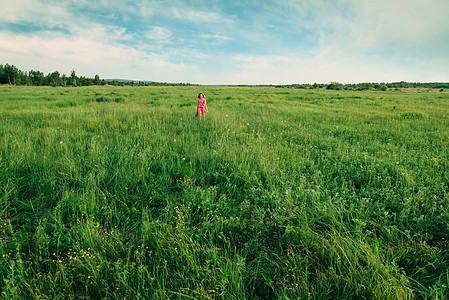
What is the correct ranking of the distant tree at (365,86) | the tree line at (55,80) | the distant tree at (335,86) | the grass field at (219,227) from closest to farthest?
the grass field at (219,227) < the distant tree at (365,86) < the distant tree at (335,86) < the tree line at (55,80)

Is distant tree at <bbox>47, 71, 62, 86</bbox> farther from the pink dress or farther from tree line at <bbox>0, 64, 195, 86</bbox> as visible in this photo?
the pink dress

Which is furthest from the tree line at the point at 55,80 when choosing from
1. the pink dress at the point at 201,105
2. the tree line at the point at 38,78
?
the pink dress at the point at 201,105

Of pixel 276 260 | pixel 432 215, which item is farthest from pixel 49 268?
pixel 432 215

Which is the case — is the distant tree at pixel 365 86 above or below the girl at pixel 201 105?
above

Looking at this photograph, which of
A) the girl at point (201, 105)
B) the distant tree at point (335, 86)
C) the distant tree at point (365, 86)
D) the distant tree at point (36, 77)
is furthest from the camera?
the distant tree at point (36, 77)

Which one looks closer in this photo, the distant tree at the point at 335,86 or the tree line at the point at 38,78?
the distant tree at the point at 335,86

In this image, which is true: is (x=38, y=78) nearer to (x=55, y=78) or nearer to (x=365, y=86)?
(x=55, y=78)

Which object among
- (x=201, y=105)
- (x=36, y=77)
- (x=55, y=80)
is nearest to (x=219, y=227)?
(x=201, y=105)

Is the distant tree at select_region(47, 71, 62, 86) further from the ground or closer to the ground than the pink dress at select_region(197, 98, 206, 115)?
further from the ground

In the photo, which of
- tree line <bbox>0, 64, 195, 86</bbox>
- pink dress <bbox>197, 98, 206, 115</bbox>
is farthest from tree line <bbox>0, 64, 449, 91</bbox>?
pink dress <bbox>197, 98, 206, 115</bbox>

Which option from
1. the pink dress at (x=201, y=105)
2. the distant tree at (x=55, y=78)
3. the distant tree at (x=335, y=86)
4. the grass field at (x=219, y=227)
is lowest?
the grass field at (x=219, y=227)

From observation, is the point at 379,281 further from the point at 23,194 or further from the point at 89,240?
the point at 23,194

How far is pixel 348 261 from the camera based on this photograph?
6.85 feet

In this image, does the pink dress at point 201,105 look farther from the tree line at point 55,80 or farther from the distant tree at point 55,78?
the distant tree at point 55,78
